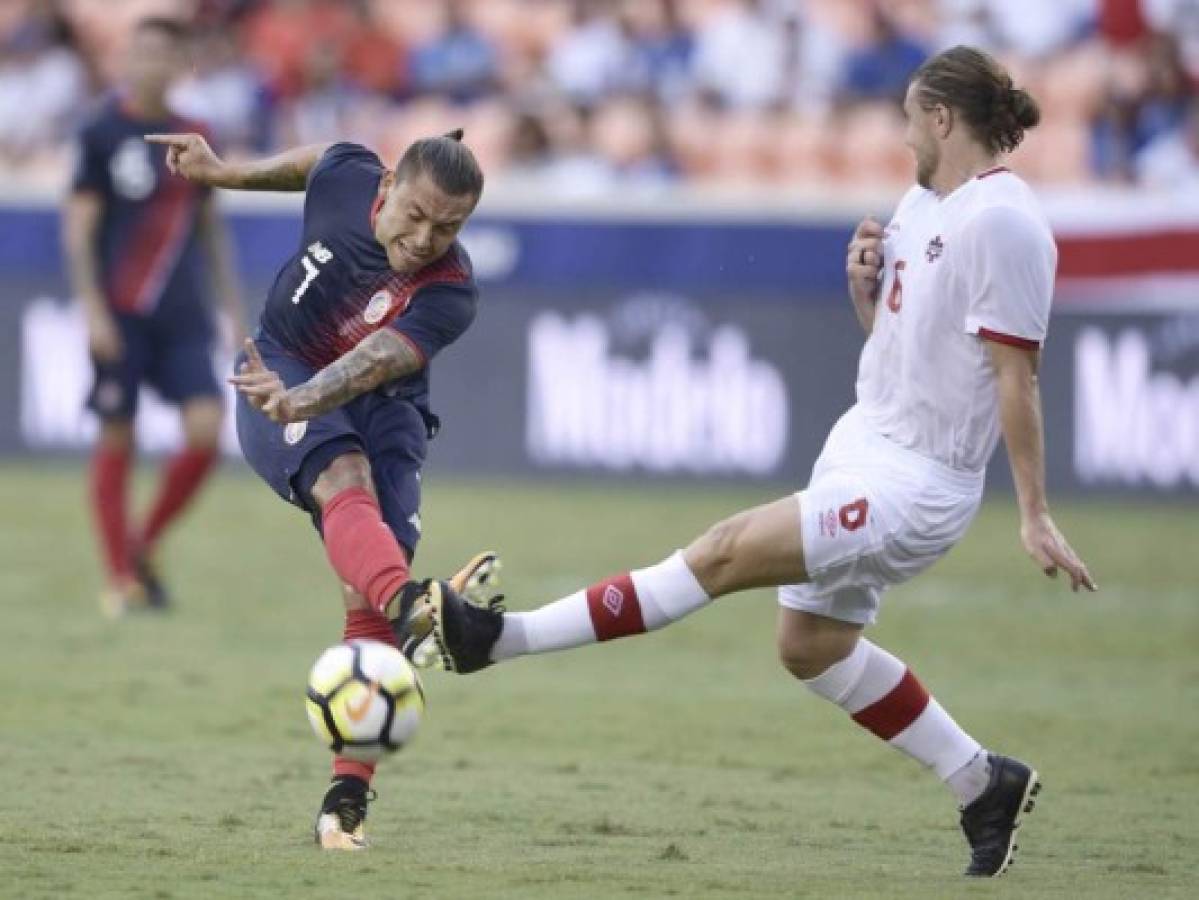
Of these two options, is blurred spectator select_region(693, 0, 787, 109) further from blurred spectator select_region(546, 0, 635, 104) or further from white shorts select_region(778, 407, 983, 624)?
white shorts select_region(778, 407, 983, 624)

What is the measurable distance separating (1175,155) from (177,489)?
28.8 feet

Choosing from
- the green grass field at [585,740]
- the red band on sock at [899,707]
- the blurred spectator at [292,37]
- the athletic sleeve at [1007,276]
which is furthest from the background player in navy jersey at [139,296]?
the blurred spectator at [292,37]

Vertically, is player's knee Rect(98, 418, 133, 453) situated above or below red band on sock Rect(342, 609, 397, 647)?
above

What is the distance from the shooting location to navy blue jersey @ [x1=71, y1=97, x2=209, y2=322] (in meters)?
12.3

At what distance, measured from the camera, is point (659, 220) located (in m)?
17.2

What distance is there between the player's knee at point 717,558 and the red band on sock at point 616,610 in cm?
20

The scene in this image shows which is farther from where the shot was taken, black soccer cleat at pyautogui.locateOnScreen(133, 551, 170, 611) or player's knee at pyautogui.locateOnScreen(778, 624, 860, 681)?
black soccer cleat at pyautogui.locateOnScreen(133, 551, 170, 611)

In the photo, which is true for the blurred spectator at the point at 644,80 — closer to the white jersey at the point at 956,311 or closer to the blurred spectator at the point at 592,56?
the blurred spectator at the point at 592,56

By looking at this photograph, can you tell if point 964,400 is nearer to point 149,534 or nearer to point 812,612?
point 812,612

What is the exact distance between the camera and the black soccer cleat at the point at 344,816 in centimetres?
680

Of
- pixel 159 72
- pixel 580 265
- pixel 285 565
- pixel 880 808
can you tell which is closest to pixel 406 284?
pixel 880 808

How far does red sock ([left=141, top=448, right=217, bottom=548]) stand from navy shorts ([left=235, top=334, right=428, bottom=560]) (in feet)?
16.8

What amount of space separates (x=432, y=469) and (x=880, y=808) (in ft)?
32.6

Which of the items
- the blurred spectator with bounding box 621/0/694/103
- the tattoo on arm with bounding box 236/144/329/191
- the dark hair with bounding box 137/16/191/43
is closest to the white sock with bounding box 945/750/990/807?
the tattoo on arm with bounding box 236/144/329/191
